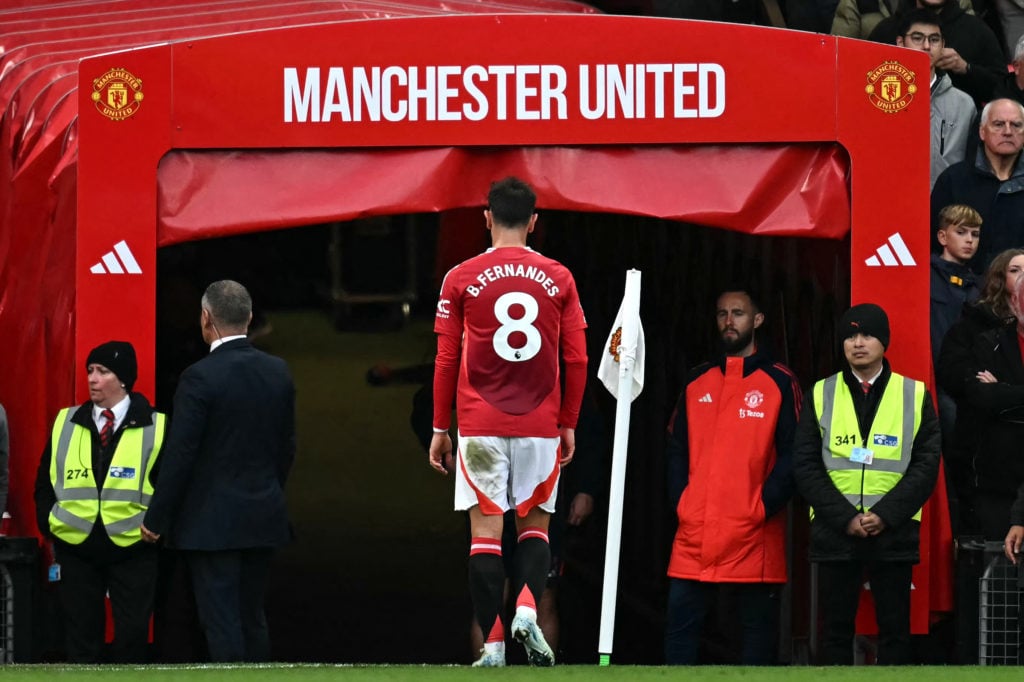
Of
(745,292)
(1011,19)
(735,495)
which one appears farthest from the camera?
(1011,19)

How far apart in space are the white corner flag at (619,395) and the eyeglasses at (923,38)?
305 cm

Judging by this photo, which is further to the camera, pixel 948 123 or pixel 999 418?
pixel 948 123

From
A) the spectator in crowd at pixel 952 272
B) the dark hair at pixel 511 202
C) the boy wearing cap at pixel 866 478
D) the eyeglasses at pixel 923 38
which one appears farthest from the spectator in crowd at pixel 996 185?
the dark hair at pixel 511 202

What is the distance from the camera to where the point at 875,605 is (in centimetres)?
824

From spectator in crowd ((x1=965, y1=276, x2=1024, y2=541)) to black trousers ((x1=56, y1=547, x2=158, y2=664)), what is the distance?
137 inches

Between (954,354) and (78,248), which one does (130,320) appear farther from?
(954,354)

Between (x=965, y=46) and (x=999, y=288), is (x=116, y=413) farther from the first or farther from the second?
(x=965, y=46)

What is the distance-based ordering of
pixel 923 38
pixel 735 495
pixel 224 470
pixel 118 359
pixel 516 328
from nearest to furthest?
pixel 516 328, pixel 224 470, pixel 118 359, pixel 735 495, pixel 923 38

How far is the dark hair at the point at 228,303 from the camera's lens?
26.6 ft

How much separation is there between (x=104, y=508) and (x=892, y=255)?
343cm

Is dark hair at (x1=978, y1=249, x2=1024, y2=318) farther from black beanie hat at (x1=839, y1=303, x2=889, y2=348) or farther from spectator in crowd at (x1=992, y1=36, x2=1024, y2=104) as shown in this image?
spectator in crowd at (x1=992, y1=36, x2=1024, y2=104)

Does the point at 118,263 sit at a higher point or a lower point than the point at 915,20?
lower

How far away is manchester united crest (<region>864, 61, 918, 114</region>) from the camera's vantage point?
27.9 ft

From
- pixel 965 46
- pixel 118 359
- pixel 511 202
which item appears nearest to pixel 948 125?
pixel 965 46
